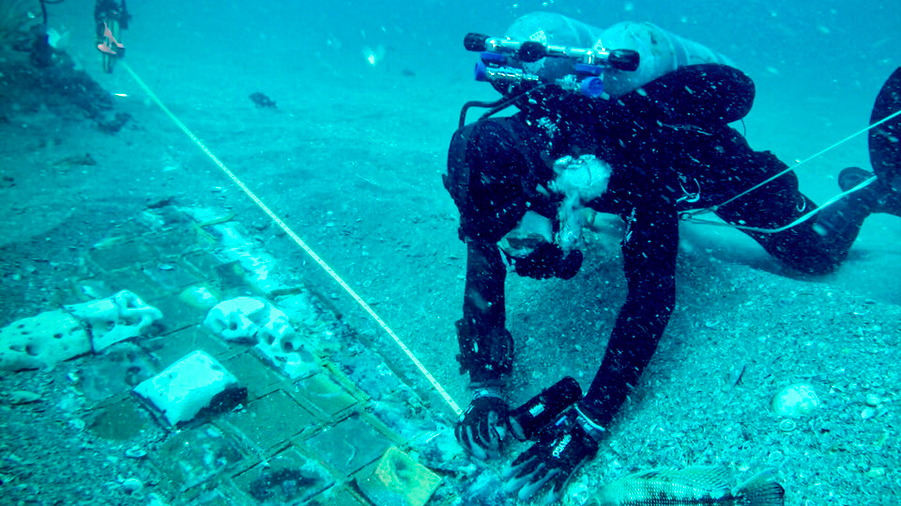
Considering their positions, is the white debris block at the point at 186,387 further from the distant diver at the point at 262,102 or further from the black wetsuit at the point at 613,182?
the distant diver at the point at 262,102

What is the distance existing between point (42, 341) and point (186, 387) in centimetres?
101

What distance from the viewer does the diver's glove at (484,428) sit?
2.49 meters

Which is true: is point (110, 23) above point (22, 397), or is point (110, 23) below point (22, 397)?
above

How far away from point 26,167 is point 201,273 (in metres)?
3.57

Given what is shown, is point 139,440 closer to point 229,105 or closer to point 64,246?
point 64,246

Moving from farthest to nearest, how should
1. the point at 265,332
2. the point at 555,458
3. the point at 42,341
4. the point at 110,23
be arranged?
the point at 110,23 < the point at 265,332 < the point at 42,341 < the point at 555,458

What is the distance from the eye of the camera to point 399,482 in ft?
7.77

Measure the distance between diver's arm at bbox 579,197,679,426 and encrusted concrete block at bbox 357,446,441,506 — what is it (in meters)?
0.93

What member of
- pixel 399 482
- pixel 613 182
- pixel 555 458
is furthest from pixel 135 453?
pixel 613 182

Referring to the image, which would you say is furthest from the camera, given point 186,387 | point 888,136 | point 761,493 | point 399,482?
point 888,136

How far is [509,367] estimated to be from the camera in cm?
290

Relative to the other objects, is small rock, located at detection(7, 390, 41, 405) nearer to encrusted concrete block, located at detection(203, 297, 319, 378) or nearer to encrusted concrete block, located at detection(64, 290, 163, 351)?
encrusted concrete block, located at detection(64, 290, 163, 351)

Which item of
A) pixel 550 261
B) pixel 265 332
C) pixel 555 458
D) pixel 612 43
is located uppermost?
pixel 612 43

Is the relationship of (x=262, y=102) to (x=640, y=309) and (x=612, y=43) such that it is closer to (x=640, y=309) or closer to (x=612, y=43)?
(x=612, y=43)
